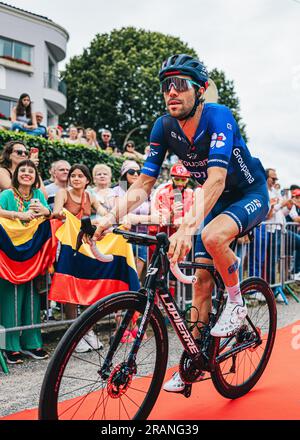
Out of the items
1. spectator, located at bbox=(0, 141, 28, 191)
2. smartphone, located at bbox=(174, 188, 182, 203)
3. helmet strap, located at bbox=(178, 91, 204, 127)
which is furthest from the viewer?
smartphone, located at bbox=(174, 188, 182, 203)

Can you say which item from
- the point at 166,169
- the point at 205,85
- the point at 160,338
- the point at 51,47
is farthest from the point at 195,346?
the point at 51,47

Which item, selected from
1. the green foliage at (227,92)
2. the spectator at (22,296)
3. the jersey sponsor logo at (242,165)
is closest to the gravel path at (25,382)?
the spectator at (22,296)

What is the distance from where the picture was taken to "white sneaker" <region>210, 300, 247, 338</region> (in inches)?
129

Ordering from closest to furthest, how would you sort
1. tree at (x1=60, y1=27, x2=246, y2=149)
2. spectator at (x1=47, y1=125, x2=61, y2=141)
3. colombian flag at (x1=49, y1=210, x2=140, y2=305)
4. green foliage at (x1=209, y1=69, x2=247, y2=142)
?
1. colombian flag at (x1=49, y1=210, x2=140, y2=305)
2. spectator at (x1=47, y1=125, x2=61, y2=141)
3. tree at (x1=60, y1=27, x2=246, y2=149)
4. green foliage at (x1=209, y1=69, x2=247, y2=142)

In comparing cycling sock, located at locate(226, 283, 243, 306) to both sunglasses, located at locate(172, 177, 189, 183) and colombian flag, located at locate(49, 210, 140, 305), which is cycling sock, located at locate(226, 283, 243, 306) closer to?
colombian flag, located at locate(49, 210, 140, 305)

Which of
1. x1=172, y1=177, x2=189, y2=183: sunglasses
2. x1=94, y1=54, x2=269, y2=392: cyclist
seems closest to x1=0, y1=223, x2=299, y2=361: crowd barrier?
x1=172, y1=177, x2=189, y2=183: sunglasses

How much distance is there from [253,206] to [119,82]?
122ft

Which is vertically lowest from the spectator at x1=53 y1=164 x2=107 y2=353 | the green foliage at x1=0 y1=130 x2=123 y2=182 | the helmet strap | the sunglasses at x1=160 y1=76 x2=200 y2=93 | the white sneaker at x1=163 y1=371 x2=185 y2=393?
the white sneaker at x1=163 y1=371 x2=185 y2=393

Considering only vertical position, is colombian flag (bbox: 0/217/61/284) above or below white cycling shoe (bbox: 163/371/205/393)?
above

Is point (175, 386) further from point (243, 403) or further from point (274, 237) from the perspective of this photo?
point (274, 237)

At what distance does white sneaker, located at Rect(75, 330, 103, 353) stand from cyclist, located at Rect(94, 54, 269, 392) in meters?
0.62

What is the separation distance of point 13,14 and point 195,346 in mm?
27849

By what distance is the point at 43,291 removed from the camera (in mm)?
5355

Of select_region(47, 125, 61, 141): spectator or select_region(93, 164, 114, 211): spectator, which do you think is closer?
select_region(93, 164, 114, 211): spectator
